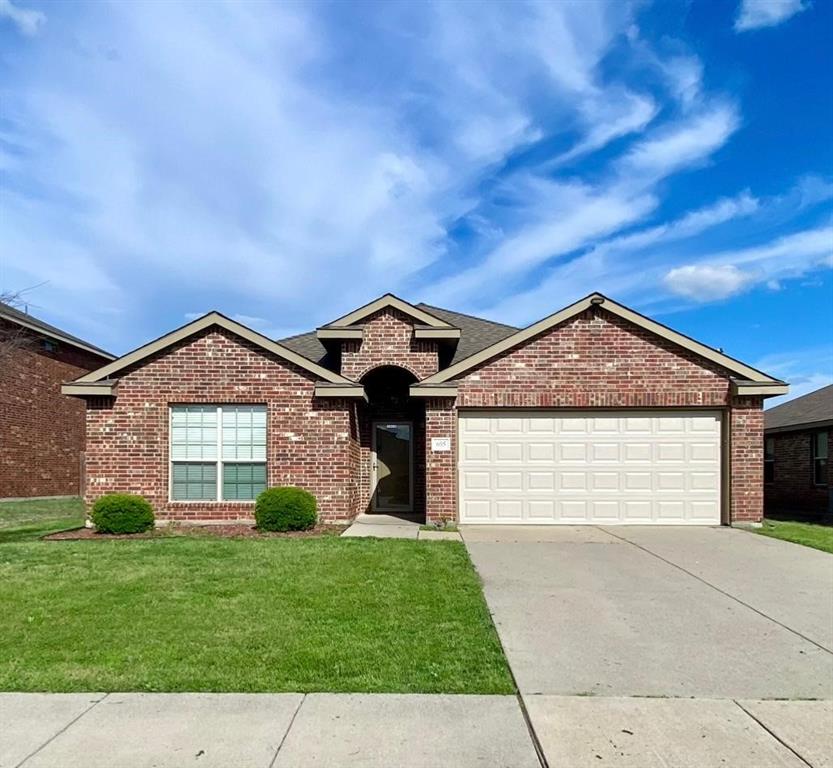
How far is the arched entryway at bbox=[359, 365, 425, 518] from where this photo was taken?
1739cm

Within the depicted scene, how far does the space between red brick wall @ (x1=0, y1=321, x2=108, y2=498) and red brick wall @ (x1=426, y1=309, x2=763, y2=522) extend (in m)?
15.4

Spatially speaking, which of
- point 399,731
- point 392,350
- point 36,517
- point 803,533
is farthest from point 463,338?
point 399,731

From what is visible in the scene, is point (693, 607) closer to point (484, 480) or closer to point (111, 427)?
point (484, 480)

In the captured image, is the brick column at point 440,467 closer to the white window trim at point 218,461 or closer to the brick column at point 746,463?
the white window trim at point 218,461

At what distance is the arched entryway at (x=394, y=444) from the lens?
1739cm

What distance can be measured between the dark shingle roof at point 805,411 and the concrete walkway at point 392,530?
448 inches

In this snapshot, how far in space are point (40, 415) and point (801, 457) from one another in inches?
1004

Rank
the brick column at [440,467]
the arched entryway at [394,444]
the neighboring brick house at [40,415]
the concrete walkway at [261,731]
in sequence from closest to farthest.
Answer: the concrete walkway at [261,731] < the brick column at [440,467] < the arched entryway at [394,444] < the neighboring brick house at [40,415]

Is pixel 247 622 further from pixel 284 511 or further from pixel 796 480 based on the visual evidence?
pixel 796 480

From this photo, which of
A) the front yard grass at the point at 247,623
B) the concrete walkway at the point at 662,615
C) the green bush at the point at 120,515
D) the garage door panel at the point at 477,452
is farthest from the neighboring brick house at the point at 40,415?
the concrete walkway at the point at 662,615

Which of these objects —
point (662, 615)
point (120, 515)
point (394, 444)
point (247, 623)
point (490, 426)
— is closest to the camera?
point (247, 623)

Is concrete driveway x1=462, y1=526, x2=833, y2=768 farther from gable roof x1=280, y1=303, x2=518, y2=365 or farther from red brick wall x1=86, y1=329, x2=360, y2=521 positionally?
gable roof x1=280, y1=303, x2=518, y2=365

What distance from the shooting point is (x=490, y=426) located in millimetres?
14320

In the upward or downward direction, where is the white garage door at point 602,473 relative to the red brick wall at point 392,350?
downward
